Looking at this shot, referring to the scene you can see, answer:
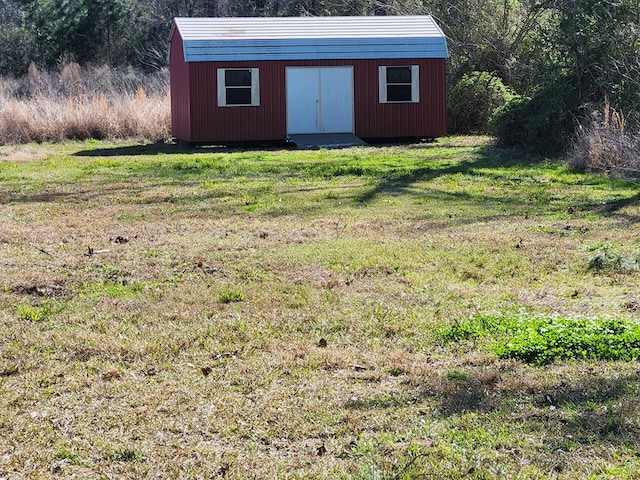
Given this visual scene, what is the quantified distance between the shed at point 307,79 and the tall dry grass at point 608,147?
27.2ft

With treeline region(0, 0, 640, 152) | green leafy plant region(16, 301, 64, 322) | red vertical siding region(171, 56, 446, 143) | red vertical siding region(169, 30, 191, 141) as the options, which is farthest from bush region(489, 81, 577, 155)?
green leafy plant region(16, 301, 64, 322)

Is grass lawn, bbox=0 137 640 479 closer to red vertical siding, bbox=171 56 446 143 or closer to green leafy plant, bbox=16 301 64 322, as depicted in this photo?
green leafy plant, bbox=16 301 64 322

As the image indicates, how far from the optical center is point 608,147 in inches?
606

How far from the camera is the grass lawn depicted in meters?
4.09

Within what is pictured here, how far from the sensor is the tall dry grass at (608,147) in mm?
14883

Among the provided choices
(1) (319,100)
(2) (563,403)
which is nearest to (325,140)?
(1) (319,100)

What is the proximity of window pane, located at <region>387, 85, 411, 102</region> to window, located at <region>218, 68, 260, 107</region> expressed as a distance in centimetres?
347

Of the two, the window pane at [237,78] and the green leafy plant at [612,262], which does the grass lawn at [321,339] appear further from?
the window pane at [237,78]

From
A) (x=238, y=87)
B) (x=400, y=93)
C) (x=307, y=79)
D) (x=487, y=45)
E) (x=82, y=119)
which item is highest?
(x=487, y=45)

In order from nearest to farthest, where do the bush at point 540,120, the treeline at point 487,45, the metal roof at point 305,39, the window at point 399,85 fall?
the bush at point 540,120
the treeline at point 487,45
the metal roof at point 305,39
the window at point 399,85

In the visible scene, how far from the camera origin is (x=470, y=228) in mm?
10164

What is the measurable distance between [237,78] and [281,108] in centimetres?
131

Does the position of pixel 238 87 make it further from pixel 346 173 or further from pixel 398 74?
pixel 346 173

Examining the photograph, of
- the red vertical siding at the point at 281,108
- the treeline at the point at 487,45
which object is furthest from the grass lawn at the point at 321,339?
the red vertical siding at the point at 281,108
